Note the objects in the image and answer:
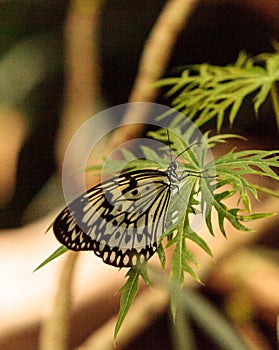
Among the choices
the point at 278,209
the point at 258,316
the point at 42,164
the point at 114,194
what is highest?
the point at 114,194

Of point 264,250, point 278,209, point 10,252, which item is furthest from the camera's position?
point 10,252

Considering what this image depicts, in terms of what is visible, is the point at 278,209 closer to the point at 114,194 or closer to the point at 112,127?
the point at 114,194

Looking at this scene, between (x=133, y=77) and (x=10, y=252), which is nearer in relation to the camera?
(x=10, y=252)

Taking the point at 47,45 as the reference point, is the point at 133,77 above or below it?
below

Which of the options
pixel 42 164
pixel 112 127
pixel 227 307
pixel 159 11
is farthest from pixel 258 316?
pixel 159 11

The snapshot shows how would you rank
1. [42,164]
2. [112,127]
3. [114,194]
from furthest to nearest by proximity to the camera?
[42,164]
[112,127]
[114,194]
